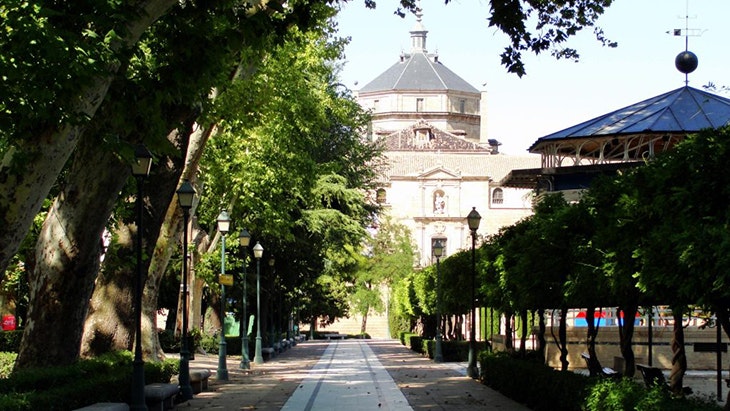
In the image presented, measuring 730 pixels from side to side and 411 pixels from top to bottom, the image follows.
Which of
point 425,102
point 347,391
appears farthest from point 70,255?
point 425,102

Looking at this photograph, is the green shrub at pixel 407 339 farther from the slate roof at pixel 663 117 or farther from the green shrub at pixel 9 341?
the green shrub at pixel 9 341

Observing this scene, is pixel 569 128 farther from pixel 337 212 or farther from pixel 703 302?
pixel 703 302

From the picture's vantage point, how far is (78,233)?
1742 cm

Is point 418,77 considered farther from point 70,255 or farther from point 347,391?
point 70,255

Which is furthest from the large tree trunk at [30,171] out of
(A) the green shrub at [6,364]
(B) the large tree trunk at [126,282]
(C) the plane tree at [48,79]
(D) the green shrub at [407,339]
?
(D) the green shrub at [407,339]

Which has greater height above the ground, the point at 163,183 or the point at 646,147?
the point at 646,147

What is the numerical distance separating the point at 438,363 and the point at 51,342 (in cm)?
2594

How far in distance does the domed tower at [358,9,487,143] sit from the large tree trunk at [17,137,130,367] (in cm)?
11746

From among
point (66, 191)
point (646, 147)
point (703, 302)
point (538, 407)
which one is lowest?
point (538, 407)

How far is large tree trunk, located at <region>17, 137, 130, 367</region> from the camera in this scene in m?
17.3

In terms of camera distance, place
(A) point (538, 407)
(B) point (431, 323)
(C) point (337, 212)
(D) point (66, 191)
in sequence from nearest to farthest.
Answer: (D) point (66, 191)
(A) point (538, 407)
(C) point (337, 212)
(B) point (431, 323)

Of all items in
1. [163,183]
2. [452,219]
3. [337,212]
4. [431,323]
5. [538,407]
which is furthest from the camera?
[452,219]

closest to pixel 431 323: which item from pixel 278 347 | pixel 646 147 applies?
pixel 278 347

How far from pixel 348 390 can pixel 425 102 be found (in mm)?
114515
